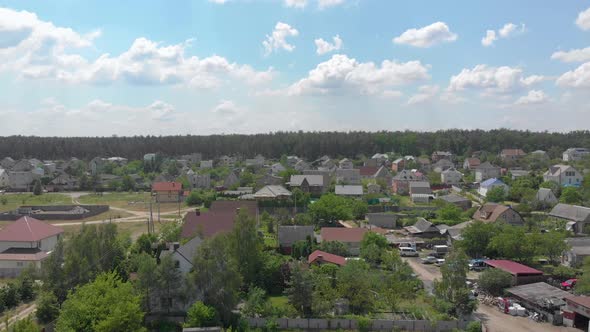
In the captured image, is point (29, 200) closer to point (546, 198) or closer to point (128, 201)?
point (128, 201)

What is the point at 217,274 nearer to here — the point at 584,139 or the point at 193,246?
the point at 193,246

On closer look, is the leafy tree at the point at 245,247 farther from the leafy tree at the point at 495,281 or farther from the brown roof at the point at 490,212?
the brown roof at the point at 490,212

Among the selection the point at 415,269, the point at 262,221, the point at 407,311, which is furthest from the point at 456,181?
the point at 407,311

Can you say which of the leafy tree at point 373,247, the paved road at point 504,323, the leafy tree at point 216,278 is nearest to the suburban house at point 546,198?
the leafy tree at point 373,247

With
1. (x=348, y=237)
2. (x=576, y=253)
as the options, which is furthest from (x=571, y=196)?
(x=348, y=237)

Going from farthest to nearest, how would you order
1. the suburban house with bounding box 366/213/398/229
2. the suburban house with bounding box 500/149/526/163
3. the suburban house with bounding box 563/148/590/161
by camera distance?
the suburban house with bounding box 500/149/526/163 < the suburban house with bounding box 563/148/590/161 < the suburban house with bounding box 366/213/398/229

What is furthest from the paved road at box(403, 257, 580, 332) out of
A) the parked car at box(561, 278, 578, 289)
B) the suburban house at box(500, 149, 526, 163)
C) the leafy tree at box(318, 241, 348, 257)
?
the suburban house at box(500, 149, 526, 163)

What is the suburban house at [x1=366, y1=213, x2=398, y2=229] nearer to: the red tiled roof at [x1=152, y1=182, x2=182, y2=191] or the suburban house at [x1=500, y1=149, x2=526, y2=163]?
the red tiled roof at [x1=152, y1=182, x2=182, y2=191]
